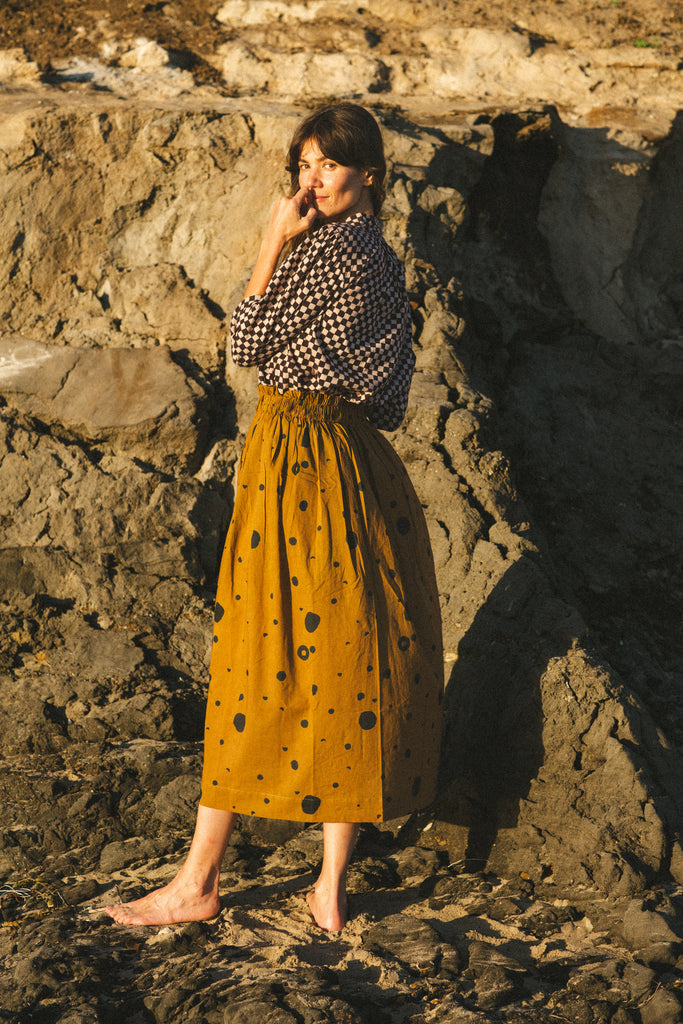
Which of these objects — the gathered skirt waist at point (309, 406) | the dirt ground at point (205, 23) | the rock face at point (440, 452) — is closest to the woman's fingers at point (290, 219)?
the gathered skirt waist at point (309, 406)

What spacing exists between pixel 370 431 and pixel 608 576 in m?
1.78

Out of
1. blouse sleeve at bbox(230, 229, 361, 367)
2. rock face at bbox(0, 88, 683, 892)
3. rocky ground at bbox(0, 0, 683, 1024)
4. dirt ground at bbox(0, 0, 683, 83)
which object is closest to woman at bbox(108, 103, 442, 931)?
blouse sleeve at bbox(230, 229, 361, 367)

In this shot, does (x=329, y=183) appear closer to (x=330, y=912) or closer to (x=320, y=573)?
(x=320, y=573)

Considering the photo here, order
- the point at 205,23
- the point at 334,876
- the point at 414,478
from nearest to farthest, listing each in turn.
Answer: the point at 334,876, the point at 414,478, the point at 205,23

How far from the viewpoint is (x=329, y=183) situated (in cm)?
257

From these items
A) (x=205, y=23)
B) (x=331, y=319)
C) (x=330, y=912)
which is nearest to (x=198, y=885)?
(x=330, y=912)

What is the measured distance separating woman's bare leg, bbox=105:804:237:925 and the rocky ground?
6 cm

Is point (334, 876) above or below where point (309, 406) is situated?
below

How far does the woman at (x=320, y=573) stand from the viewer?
8.14 feet

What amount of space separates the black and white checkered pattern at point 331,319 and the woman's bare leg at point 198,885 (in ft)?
3.87

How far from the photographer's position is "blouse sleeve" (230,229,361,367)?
2.48 m

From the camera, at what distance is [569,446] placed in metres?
4.52

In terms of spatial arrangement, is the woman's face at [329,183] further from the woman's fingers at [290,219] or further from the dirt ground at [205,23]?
the dirt ground at [205,23]

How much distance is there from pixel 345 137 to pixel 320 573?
1.13 m
